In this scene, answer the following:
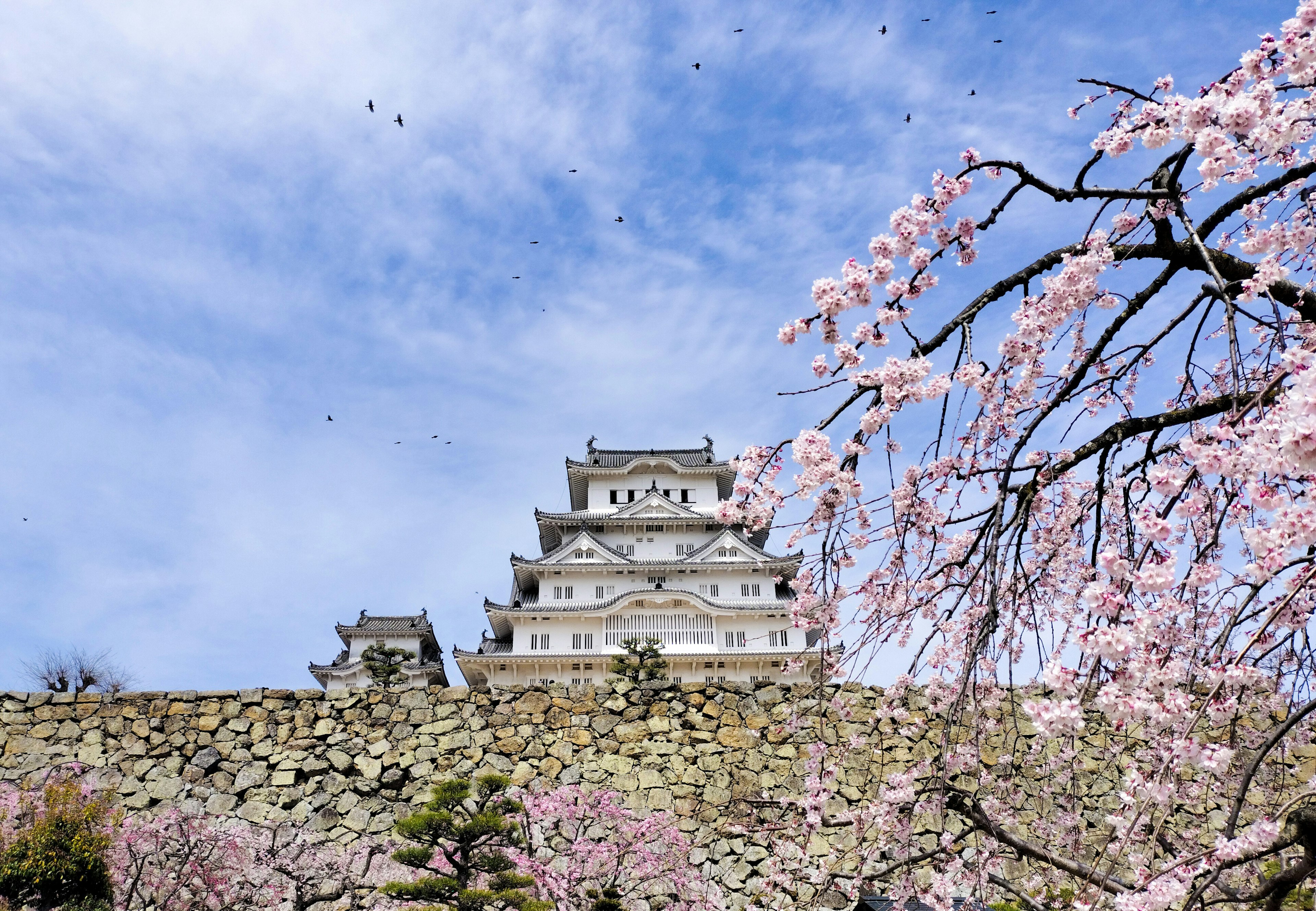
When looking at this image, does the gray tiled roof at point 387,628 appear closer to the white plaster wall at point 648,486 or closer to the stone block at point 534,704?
the white plaster wall at point 648,486

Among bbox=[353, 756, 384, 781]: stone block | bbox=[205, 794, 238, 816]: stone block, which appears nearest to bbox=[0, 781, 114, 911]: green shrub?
bbox=[205, 794, 238, 816]: stone block

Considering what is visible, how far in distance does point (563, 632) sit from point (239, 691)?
43.2 feet

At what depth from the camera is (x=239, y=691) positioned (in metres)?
9.34

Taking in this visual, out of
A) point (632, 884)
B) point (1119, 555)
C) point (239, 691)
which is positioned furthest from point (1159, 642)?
point (239, 691)

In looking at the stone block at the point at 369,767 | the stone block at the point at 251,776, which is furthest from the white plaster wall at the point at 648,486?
the stone block at the point at 251,776

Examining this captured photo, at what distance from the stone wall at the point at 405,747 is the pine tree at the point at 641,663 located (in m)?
6.05

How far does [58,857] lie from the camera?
253 inches

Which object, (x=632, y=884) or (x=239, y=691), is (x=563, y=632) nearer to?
(x=239, y=691)

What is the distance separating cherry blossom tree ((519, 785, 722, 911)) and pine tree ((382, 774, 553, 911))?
36 centimetres

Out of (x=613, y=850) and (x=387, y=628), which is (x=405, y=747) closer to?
(x=613, y=850)

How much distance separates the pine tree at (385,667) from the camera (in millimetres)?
18531

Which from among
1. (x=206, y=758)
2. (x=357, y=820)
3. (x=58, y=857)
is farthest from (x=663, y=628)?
(x=58, y=857)

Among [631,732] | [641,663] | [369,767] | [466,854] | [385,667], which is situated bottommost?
[466,854]

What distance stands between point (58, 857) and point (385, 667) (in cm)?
1286
